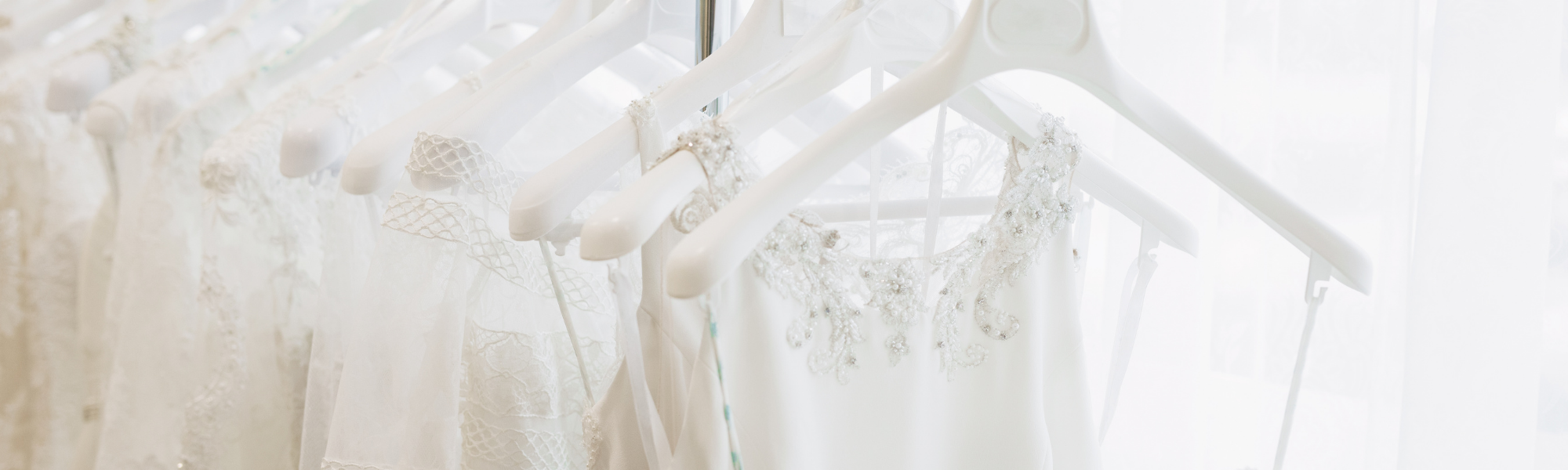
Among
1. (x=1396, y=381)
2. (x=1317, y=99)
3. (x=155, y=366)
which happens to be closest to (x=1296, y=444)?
(x=1396, y=381)

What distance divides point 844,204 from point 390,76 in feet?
1.34

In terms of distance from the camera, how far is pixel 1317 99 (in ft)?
2.87

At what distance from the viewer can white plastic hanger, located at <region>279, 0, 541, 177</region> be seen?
2.21 feet

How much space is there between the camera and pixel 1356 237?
87 cm

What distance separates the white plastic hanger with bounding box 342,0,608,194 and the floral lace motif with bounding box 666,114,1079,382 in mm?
225

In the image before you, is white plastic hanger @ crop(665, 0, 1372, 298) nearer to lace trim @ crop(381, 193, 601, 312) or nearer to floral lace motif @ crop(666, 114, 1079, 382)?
floral lace motif @ crop(666, 114, 1079, 382)

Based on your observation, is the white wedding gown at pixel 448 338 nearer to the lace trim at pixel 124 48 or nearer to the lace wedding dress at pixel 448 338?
the lace wedding dress at pixel 448 338

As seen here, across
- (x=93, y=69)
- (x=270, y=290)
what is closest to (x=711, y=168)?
(x=270, y=290)

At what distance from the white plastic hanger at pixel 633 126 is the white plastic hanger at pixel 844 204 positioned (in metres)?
0.02

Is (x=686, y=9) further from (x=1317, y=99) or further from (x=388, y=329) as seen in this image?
(x=1317, y=99)

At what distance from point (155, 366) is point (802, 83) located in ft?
2.12

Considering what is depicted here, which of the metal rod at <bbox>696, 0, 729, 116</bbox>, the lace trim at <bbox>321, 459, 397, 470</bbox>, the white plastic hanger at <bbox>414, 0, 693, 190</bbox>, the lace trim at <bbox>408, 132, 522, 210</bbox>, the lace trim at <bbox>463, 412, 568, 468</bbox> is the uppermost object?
the metal rod at <bbox>696, 0, 729, 116</bbox>
